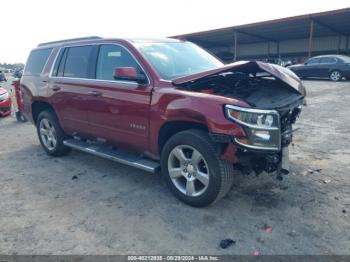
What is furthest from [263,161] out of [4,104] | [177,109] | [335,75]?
[335,75]

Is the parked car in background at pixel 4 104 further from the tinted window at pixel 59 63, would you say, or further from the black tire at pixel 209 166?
the black tire at pixel 209 166

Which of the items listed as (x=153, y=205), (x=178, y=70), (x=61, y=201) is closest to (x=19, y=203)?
(x=61, y=201)

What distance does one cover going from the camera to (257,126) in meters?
3.08

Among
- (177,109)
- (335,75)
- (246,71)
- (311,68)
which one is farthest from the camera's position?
(311,68)

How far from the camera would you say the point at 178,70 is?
13.5 ft

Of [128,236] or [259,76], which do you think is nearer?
[128,236]

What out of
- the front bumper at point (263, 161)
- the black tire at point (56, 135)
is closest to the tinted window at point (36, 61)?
the black tire at point (56, 135)

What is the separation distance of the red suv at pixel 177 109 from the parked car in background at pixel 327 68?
47.1 feet

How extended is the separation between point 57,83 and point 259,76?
11.0ft

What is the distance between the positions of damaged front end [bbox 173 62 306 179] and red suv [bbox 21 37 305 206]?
0.03 feet

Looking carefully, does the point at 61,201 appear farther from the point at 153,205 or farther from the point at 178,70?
the point at 178,70

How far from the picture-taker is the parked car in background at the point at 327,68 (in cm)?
1644

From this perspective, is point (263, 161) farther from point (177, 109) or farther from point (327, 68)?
point (327, 68)

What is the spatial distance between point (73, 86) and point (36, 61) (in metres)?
1.64
